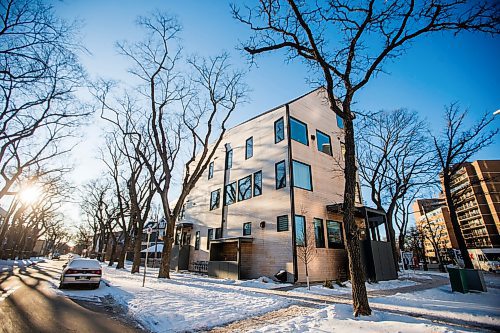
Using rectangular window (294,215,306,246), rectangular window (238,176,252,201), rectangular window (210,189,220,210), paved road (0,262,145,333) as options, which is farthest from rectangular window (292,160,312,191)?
paved road (0,262,145,333)

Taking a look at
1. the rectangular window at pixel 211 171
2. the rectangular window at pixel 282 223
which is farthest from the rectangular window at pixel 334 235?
the rectangular window at pixel 211 171

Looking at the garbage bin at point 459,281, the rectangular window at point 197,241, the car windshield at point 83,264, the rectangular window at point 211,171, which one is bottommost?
the garbage bin at point 459,281

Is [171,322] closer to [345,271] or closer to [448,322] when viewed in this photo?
[448,322]

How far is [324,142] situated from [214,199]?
1186cm

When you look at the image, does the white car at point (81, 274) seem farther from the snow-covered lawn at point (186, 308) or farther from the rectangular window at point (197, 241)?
the rectangular window at point (197, 241)

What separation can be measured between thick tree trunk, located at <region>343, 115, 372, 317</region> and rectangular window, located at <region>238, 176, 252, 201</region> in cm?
1302

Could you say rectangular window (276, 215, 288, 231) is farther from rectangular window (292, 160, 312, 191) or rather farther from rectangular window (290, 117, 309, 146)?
rectangular window (290, 117, 309, 146)

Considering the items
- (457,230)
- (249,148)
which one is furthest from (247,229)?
(457,230)

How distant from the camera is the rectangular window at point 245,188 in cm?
1975

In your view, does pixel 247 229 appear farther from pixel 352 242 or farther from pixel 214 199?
pixel 352 242

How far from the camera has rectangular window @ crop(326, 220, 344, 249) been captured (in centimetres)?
1651

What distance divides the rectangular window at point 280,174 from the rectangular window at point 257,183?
5.83ft

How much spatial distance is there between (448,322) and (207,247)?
63.5ft

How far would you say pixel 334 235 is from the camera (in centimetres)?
1688
